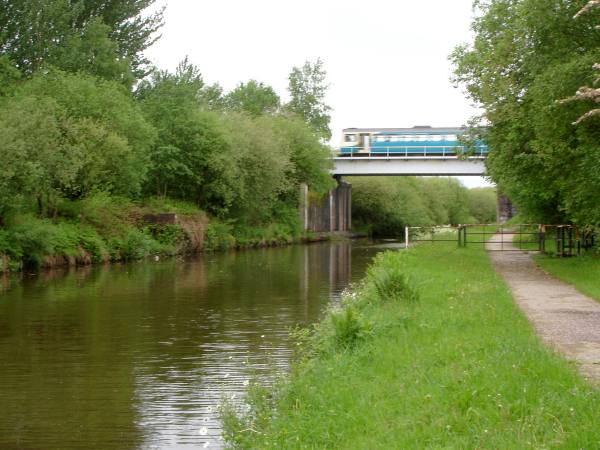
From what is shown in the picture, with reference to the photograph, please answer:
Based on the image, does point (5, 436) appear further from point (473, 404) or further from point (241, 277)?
point (241, 277)

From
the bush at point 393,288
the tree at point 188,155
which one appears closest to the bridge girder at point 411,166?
the tree at point 188,155

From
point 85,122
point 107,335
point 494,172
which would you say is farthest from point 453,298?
point 85,122

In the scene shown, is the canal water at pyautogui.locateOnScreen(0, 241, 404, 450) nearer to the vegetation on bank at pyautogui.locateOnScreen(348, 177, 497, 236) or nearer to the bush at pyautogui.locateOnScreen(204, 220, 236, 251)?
the bush at pyautogui.locateOnScreen(204, 220, 236, 251)

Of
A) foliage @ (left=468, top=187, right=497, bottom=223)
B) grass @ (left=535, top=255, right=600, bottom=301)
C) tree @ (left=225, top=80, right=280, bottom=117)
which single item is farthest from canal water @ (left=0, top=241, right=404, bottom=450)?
foliage @ (left=468, top=187, right=497, bottom=223)

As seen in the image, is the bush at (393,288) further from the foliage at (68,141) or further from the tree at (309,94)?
the tree at (309,94)

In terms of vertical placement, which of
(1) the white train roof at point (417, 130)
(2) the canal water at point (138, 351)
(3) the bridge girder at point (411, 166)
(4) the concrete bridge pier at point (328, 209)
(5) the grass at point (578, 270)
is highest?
(1) the white train roof at point (417, 130)

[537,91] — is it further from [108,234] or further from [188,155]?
[188,155]

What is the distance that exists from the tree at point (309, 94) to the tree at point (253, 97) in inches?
92.1

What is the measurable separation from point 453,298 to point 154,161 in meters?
40.6

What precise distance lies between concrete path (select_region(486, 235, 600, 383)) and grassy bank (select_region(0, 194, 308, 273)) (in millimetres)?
19690

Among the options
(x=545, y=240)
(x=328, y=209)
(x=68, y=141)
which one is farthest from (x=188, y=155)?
(x=328, y=209)

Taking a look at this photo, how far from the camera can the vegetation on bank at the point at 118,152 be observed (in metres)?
37.8

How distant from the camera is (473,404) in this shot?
8461 mm

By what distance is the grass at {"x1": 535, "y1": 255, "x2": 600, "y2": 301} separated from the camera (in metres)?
21.0
